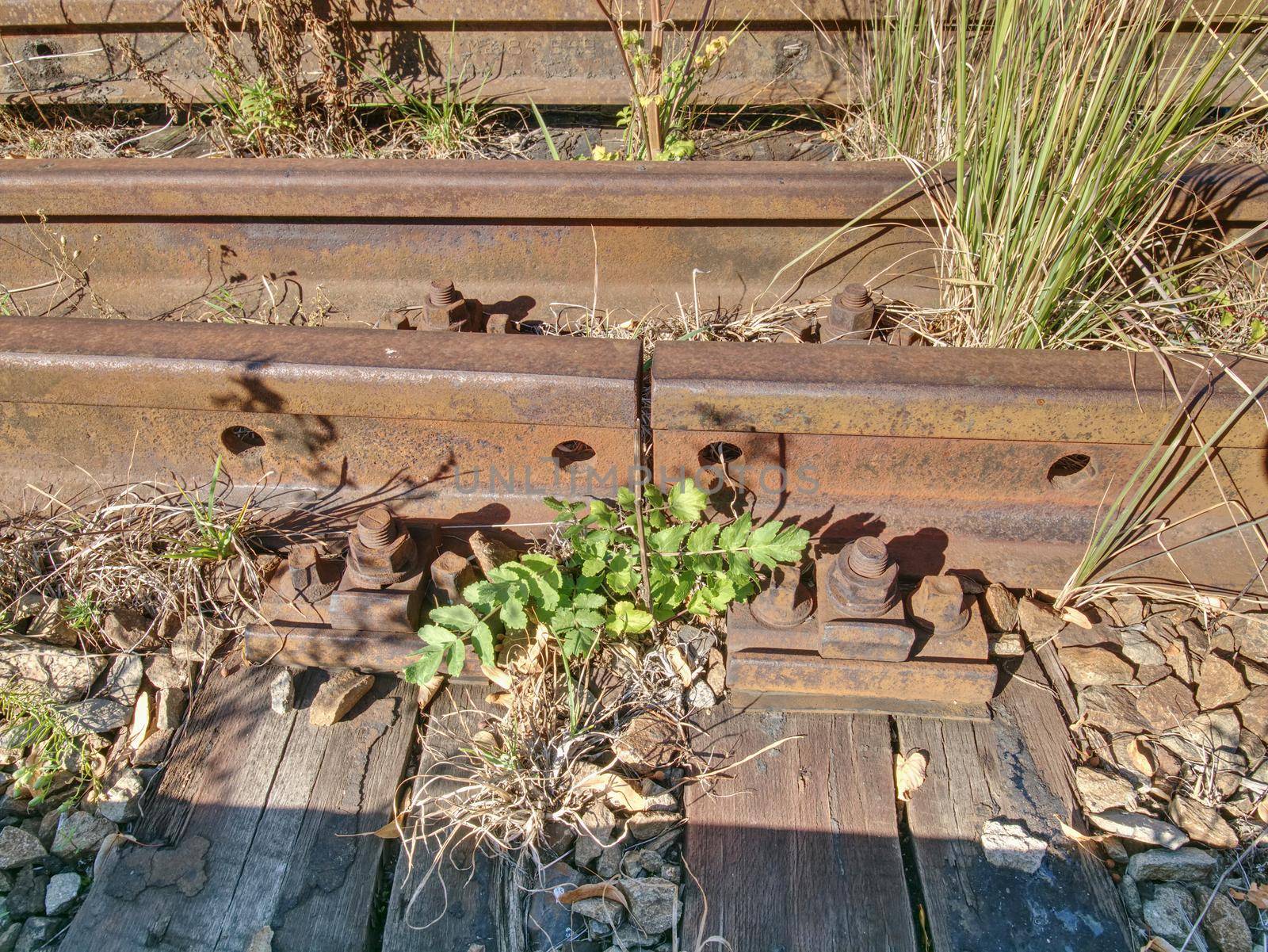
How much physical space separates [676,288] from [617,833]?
1.83m

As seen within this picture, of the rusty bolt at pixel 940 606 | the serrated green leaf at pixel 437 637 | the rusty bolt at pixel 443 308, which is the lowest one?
the serrated green leaf at pixel 437 637

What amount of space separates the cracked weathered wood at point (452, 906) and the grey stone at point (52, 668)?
3.24 feet

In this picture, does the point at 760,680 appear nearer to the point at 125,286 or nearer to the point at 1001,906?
the point at 1001,906

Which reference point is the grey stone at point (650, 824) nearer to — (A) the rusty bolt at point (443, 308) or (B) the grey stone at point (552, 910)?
(B) the grey stone at point (552, 910)

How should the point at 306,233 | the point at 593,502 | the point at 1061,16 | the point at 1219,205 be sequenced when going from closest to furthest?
the point at 593,502, the point at 1061,16, the point at 1219,205, the point at 306,233

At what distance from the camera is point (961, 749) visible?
2.12 metres

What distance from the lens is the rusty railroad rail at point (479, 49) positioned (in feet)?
12.1

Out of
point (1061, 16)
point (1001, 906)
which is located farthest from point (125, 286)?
point (1001, 906)

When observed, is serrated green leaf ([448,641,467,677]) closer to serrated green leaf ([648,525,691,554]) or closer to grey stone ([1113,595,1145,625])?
serrated green leaf ([648,525,691,554])

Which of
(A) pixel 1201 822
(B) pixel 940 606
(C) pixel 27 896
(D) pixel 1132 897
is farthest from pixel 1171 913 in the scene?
(C) pixel 27 896

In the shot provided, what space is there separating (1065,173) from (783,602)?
4.31 ft

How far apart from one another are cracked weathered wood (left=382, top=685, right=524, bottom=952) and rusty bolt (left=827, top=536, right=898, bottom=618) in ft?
3.17

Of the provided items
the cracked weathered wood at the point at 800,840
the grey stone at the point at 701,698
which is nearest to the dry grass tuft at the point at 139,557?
the grey stone at the point at 701,698

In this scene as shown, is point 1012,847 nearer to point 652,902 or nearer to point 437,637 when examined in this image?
point 652,902
